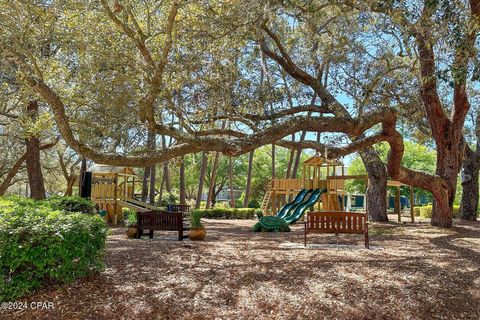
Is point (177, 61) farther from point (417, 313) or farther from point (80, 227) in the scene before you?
point (417, 313)

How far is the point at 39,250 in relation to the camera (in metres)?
4.71

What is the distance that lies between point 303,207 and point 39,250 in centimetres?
1406

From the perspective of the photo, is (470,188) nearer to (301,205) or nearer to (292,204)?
(301,205)

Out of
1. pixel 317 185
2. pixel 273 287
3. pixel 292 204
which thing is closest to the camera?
pixel 273 287

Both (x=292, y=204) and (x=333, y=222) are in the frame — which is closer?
(x=333, y=222)

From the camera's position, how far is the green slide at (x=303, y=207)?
1717 cm

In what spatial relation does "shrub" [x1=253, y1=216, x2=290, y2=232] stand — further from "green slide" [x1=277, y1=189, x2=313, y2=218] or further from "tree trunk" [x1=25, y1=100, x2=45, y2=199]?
"tree trunk" [x1=25, y1=100, x2=45, y2=199]

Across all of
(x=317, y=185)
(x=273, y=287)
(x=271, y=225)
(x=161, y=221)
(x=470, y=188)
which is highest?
(x=317, y=185)

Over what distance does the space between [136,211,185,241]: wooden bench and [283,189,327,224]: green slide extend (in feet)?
25.0

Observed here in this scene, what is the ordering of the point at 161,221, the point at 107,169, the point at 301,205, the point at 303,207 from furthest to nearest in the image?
the point at 107,169, the point at 301,205, the point at 303,207, the point at 161,221

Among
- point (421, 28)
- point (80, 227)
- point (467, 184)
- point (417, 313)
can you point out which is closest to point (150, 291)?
point (80, 227)

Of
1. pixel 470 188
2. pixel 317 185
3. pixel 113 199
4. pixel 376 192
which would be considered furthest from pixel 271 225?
pixel 470 188

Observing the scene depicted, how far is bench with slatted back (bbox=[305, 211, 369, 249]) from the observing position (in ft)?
29.5

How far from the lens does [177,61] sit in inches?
412
